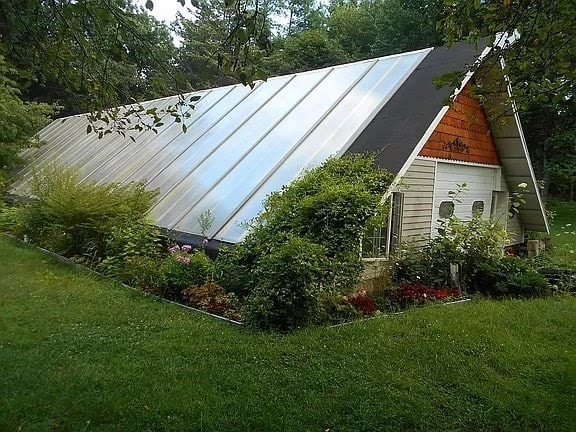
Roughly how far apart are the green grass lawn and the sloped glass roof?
196cm

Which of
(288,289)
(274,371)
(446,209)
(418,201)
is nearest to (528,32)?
(288,289)

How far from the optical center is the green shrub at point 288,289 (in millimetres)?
4445

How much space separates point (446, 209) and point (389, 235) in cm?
174

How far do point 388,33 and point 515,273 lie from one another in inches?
708

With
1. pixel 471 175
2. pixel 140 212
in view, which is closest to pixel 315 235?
pixel 140 212

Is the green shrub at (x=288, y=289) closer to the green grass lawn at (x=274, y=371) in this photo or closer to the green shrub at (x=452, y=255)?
the green grass lawn at (x=274, y=371)

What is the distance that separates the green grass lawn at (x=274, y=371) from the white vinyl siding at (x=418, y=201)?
178 centimetres

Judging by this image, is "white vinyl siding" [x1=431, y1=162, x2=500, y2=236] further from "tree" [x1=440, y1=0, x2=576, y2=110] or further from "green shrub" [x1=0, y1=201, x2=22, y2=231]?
"green shrub" [x1=0, y1=201, x2=22, y2=231]

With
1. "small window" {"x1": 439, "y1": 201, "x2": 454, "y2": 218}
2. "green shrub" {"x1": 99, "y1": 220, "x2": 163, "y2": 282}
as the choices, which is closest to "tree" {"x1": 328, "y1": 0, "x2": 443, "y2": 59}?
"small window" {"x1": 439, "y1": 201, "x2": 454, "y2": 218}

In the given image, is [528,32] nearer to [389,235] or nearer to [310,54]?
[389,235]

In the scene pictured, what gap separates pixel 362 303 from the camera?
17.4 feet

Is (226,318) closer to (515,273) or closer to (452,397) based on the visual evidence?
(452,397)

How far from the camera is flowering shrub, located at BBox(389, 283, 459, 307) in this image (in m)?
5.69

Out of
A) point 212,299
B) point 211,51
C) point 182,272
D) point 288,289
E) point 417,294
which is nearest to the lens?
point 211,51
